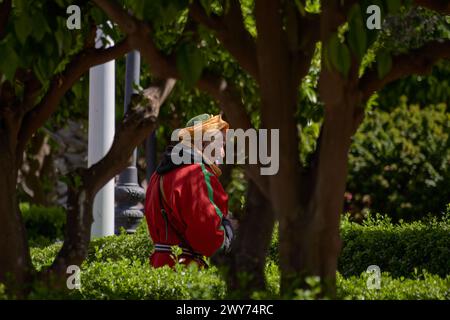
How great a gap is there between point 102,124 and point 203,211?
485 centimetres

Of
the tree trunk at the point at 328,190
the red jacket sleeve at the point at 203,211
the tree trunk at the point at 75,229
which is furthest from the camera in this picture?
the red jacket sleeve at the point at 203,211

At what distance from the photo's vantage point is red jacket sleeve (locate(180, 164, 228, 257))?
725cm

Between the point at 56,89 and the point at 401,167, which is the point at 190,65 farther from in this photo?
the point at 401,167

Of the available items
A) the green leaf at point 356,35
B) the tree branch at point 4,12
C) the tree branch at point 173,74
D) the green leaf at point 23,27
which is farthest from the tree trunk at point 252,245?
the tree branch at point 4,12

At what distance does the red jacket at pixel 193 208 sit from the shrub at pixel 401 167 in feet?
31.5

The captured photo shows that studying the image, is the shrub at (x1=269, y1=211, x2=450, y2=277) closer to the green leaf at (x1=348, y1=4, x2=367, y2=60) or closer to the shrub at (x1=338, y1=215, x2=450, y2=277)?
the shrub at (x1=338, y1=215, x2=450, y2=277)

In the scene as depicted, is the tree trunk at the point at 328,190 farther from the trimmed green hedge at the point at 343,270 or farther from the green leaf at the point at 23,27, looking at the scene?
the green leaf at the point at 23,27

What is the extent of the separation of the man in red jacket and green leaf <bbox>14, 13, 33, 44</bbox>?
7.49ft

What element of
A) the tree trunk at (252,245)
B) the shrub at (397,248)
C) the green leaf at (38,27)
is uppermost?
the green leaf at (38,27)

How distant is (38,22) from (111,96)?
6665 millimetres

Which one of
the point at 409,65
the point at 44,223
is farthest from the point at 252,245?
the point at 44,223

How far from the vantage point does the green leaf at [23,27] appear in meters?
5.21

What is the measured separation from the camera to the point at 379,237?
9.65 meters
